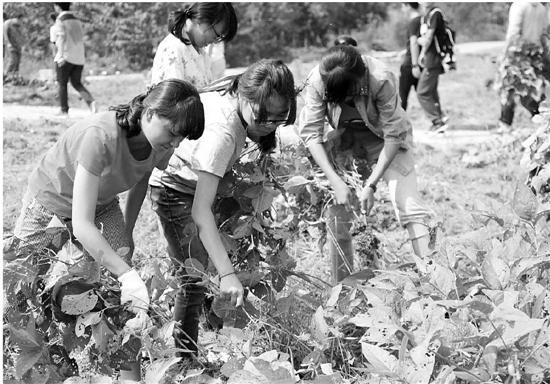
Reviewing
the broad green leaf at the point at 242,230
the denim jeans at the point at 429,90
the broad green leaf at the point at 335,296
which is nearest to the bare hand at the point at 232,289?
the broad green leaf at the point at 335,296

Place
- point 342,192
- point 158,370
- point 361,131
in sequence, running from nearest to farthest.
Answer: point 158,370, point 342,192, point 361,131

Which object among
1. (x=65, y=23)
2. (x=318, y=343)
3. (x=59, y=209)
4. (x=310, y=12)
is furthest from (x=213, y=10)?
(x=310, y=12)

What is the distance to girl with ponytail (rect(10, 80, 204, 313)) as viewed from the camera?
2.10 metres

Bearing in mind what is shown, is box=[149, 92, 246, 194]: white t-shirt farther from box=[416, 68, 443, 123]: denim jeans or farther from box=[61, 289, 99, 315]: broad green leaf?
box=[416, 68, 443, 123]: denim jeans

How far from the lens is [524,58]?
720 centimetres

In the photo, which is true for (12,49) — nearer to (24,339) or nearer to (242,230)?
(242,230)

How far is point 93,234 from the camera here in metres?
2.09

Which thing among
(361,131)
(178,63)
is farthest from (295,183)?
(178,63)

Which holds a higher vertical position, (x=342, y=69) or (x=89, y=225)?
(x=342, y=69)

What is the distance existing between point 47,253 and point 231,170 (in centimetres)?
65

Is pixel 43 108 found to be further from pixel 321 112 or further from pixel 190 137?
pixel 190 137

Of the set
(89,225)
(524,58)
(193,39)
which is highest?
(193,39)

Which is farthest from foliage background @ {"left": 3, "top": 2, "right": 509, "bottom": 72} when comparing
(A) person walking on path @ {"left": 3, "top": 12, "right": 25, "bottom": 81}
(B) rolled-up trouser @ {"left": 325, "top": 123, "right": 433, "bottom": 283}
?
(B) rolled-up trouser @ {"left": 325, "top": 123, "right": 433, "bottom": 283}

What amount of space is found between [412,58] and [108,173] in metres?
5.78
